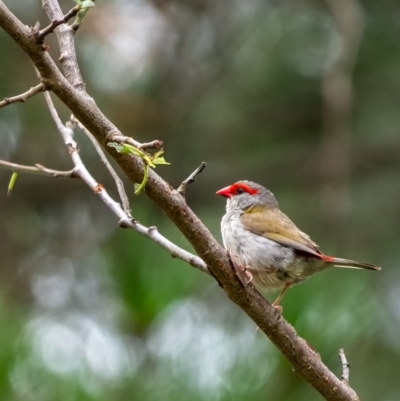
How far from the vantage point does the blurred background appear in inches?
215

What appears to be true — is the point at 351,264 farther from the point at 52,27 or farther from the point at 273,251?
the point at 52,27

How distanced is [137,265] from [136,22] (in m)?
2.22

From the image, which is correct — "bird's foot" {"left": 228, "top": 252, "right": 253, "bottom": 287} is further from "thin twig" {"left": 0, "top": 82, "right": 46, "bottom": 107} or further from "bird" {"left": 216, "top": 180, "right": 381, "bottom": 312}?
"bird" {"left": 216, "top": 180, "right": 381, "bottom": 312}

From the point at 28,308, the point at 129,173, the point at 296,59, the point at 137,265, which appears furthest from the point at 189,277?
the point at 296,59

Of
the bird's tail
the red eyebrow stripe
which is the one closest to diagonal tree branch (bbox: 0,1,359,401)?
the bird's tail

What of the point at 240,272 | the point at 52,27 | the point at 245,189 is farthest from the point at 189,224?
the point at 245,189

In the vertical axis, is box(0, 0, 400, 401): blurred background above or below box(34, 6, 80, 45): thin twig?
above

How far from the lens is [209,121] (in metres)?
6.23

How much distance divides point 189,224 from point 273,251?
1685 millimetres

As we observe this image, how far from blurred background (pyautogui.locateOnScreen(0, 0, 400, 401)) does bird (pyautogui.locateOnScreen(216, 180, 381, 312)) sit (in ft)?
1.82

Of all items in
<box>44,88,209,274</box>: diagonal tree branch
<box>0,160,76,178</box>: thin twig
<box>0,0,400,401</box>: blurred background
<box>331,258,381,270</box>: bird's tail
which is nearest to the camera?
<box>44,88,209,274</box>: diagonal tree branch

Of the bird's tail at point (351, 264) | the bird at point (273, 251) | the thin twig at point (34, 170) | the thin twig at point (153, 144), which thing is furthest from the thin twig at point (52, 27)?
the bird's tail at point (351, 264)

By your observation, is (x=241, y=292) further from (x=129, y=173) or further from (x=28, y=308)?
(x=28, y=308)

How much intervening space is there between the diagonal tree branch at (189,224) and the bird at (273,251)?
0.92 metres
